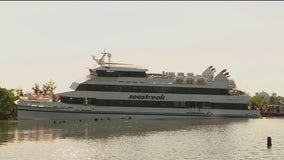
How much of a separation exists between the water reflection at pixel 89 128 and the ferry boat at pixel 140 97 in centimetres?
143

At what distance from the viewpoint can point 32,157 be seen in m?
31.1

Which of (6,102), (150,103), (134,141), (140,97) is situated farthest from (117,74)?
(134,141)

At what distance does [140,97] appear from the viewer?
200ft

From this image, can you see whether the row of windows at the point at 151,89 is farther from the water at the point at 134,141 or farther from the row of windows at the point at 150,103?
the water at the point at 134,141

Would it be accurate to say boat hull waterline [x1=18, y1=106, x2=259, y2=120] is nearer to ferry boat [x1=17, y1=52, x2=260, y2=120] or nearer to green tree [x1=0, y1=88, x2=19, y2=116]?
ferry boat [x1=17, y1=52, x2=260, y2=120]

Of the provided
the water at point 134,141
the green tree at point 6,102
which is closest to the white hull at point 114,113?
the water at point 134,141

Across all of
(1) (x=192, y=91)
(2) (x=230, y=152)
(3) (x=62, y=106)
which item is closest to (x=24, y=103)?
(3) (x=62, y=106)

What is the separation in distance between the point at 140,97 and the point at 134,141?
70.7ft

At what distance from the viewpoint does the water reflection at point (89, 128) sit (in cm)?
4331

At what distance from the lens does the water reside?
32.3 metres

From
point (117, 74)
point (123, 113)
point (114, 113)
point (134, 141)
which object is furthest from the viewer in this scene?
point (123, 113)

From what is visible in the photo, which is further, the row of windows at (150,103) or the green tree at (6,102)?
the green tree at (6,102)

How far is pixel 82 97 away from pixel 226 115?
19.8 m

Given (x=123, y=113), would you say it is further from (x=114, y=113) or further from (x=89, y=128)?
(x=89, y=128)
